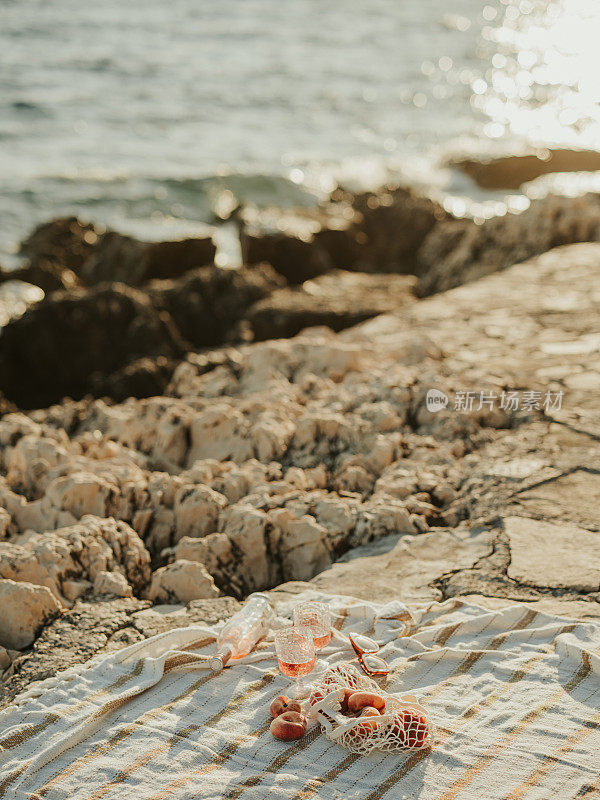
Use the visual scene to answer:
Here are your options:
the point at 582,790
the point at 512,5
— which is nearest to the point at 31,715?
the point at 582,790

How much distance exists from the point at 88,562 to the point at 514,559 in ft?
5.28

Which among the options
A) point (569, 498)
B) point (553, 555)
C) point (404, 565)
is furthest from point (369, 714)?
point (569, 498)

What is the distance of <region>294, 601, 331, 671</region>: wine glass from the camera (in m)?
2.68

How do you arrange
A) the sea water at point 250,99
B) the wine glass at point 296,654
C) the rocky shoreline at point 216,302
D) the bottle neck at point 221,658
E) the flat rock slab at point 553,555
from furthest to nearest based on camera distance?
1. the sea water at point 250,99
2. the rocky shoreline at point 216,302
3. the flat rock slab at point 553,555
4. the bottle neck at point 221,658
5. the wine glass at point 296,654

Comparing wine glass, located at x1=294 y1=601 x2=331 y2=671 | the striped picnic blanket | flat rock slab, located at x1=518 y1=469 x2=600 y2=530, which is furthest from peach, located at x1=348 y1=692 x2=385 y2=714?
flat rock slab, located at x1=518 y1=469 x2=600 y2=530

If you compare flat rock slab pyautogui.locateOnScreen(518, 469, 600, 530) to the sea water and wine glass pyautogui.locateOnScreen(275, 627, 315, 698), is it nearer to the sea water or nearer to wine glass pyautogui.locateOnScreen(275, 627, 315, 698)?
wine glass pyautogui.locateOnScreen(275, 627, 315, 698)

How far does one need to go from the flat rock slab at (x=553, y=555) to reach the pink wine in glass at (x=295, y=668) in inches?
39.4

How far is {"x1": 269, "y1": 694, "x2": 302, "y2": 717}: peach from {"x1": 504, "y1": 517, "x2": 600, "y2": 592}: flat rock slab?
3.59 feet

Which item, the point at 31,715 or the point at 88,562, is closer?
the point at 31,715

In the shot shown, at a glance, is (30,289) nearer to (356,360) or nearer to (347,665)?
(356,360)

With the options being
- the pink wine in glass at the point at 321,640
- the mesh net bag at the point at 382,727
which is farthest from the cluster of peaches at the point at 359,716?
the pink wine in glass at the point at 321,640

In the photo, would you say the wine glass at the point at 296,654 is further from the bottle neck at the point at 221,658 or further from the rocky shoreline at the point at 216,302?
the rocky shoreline at the point at 216,302

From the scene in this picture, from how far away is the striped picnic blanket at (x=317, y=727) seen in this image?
7.34ft

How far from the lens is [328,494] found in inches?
155
